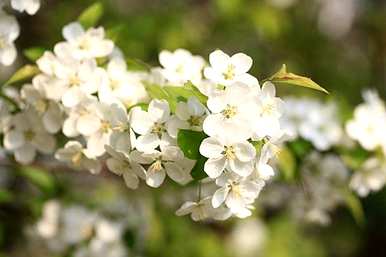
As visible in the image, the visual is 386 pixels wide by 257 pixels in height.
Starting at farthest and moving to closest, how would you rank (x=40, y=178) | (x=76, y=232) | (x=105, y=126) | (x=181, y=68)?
(x=76, y=232) < (x=40, y=178) < (x=181, y=68) < (x=105, y=126)

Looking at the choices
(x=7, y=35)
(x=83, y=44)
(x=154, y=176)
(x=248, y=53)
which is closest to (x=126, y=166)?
(x=154, y=176)

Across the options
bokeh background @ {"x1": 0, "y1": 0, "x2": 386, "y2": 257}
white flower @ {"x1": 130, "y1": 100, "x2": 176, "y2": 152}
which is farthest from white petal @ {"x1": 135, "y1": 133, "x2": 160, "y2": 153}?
bokeh background @ {"x1": 0, "y1": 0, "x2": 386, "y2": 257}

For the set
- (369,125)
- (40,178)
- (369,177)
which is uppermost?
(369,125)

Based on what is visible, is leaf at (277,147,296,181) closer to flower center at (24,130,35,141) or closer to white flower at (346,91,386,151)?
white flower at (346,91,386,151)

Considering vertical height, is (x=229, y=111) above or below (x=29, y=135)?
above

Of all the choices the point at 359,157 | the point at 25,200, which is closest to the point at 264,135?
the point at 359,157

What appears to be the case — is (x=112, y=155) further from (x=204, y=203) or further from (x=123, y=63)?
(x=123, y=63)

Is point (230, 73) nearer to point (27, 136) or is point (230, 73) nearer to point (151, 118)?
point (151, 118)
